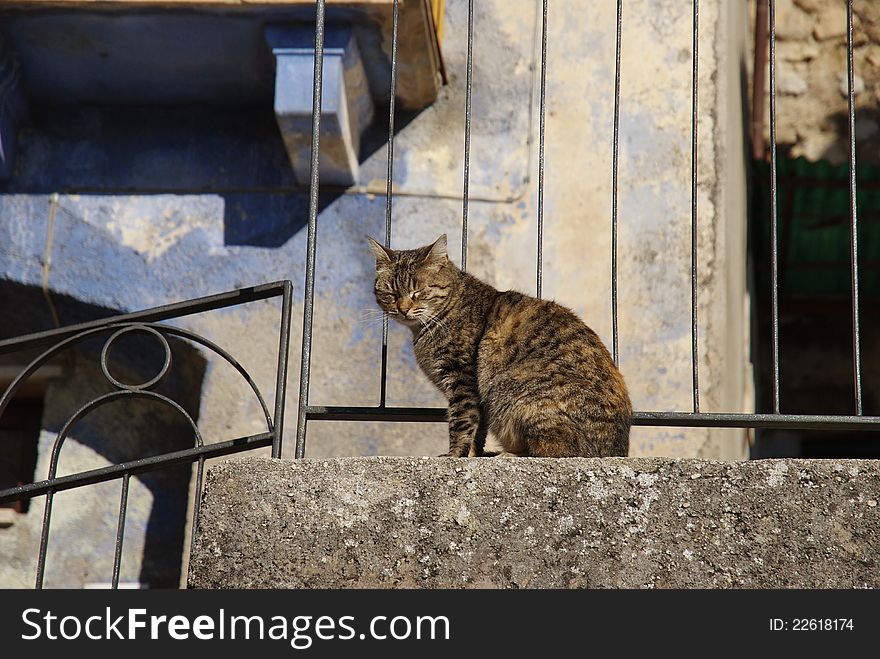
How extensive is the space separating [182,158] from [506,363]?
276 cm

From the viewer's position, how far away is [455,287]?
3826 mm

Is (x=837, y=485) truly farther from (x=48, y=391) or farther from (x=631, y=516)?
(x=48, y=391)

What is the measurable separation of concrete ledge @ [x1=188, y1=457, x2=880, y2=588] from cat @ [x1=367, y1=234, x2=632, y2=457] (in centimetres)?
→ 68

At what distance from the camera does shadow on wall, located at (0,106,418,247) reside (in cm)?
538

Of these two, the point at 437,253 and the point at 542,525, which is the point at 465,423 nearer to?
the point at 437,253

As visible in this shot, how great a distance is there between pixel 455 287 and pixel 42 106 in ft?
9.36

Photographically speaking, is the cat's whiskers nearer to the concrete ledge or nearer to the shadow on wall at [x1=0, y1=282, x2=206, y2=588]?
the shadow on wall at [x1=0, y1=282, x2=206, y2=588]

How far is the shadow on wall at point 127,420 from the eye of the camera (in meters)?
5.32

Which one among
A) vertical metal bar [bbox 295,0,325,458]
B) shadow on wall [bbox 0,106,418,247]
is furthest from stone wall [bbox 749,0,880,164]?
vertical metal bar [bbox 295,0,325,458]

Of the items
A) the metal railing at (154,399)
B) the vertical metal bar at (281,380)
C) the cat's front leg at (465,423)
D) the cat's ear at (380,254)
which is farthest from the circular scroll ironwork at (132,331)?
the cat's ear at (380,254)

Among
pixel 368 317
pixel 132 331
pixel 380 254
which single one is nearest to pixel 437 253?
pixel 380 254

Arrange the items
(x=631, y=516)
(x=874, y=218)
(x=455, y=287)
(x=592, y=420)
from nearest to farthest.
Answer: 1. (x=631, y=516)
2. (x=592, y=420)
3. (x=455, y=287)
4. (x=874, y=218)

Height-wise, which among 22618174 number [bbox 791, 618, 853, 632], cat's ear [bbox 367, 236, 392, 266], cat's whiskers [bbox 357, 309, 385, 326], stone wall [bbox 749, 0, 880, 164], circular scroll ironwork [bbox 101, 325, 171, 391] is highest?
stone wall [bbox 749, 0, 880, 164]

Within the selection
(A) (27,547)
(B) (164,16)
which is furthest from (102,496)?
(B) (164,16)
